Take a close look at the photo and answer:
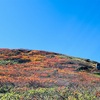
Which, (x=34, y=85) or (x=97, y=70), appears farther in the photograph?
(x=97, y=70)

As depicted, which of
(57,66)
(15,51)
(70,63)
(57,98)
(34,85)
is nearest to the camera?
(57,98)

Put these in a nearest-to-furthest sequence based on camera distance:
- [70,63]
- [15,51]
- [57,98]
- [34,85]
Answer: [57,98] → [34,85] → [70,63] → [15,51]

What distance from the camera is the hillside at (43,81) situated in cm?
2267

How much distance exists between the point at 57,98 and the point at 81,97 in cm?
160

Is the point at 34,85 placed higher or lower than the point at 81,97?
higher

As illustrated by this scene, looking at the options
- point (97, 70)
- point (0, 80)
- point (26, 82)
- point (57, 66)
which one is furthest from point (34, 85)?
point (97, 70)

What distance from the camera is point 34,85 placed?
31062mm

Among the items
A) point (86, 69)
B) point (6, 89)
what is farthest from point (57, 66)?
point (6, 89)

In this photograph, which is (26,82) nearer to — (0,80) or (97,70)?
A: (0,80)

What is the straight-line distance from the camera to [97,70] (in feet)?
176

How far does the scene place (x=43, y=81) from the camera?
111ft

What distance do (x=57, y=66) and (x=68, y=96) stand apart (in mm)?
30799

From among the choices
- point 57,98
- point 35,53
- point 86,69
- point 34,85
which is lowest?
point 57,98

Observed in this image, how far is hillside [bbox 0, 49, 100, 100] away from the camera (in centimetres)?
2267
